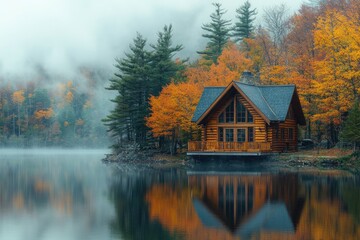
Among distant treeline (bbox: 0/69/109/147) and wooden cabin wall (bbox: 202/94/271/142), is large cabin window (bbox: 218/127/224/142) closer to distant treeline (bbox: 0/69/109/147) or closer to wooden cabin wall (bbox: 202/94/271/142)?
wooden cabin wall (bbox: 202/94/271/142)

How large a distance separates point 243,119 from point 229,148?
10.3 feet

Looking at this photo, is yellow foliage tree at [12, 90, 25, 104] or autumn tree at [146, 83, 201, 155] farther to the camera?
yellow foliage tree at [12, 90, 25, 104]

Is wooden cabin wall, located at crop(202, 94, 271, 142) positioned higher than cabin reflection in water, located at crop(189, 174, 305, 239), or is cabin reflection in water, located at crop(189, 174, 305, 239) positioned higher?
wooden cabin wall, located at crop(202, 94, 271, 142)

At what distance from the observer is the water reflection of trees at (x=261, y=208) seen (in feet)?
67.6

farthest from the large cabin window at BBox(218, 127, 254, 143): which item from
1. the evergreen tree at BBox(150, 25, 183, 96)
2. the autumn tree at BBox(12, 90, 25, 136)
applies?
the autumn tree at BBox(12, 90, 25, 136)

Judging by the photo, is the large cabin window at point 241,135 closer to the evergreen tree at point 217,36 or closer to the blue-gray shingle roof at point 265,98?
the blue-gray shingle roof at point 265,98

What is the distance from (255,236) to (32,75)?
150590mm

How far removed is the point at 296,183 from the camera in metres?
35.2

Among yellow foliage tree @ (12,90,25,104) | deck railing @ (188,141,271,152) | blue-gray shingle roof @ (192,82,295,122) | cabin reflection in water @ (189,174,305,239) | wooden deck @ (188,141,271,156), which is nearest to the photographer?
cabin reflection in water @ (189,174,305,239)

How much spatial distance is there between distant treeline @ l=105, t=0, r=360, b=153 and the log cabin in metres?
3.16

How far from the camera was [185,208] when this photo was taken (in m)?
26.0

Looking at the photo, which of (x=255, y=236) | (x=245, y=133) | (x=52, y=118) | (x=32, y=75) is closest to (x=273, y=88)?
(x=245, y=133)

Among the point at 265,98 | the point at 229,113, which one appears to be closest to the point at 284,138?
the point at 265,98

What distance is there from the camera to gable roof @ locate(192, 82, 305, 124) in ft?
182
